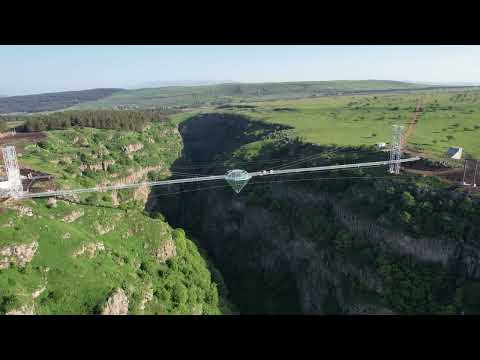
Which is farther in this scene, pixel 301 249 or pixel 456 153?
pixel 301 249

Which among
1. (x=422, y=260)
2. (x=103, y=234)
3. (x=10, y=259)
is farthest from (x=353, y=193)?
(x=10, y=259)

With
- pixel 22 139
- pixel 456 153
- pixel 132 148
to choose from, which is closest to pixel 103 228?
pixel 22 139

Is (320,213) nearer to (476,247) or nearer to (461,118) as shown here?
(476,247)

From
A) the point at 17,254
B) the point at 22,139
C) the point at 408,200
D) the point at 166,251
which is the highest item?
the point at 22,139

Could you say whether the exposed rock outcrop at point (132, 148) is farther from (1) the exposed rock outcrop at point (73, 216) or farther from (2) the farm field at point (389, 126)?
(2) the farm field at point (389, 126)

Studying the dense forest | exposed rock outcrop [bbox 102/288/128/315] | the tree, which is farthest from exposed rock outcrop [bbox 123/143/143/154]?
the tree

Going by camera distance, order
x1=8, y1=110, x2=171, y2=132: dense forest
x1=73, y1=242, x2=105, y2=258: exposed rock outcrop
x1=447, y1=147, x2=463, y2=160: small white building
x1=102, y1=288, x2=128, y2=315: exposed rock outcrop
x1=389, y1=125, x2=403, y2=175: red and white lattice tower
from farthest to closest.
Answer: x1=8, y1=110, x2=171, y2=132: dense forest → x1=447, y1=147, x2=463, y2=160: small white building → x1=389, y1=125, x2=403, y2=175: red and white lattice tower → x1=73, y1=242, x2=105, y2=258: exposed rock outcrop → x1=102, y1=288, x2=128, y2=315: exposed rock outcrop

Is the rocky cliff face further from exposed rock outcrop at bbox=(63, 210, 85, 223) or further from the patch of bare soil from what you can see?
the patch of bare soil

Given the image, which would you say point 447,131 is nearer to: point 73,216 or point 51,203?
point 73,216
